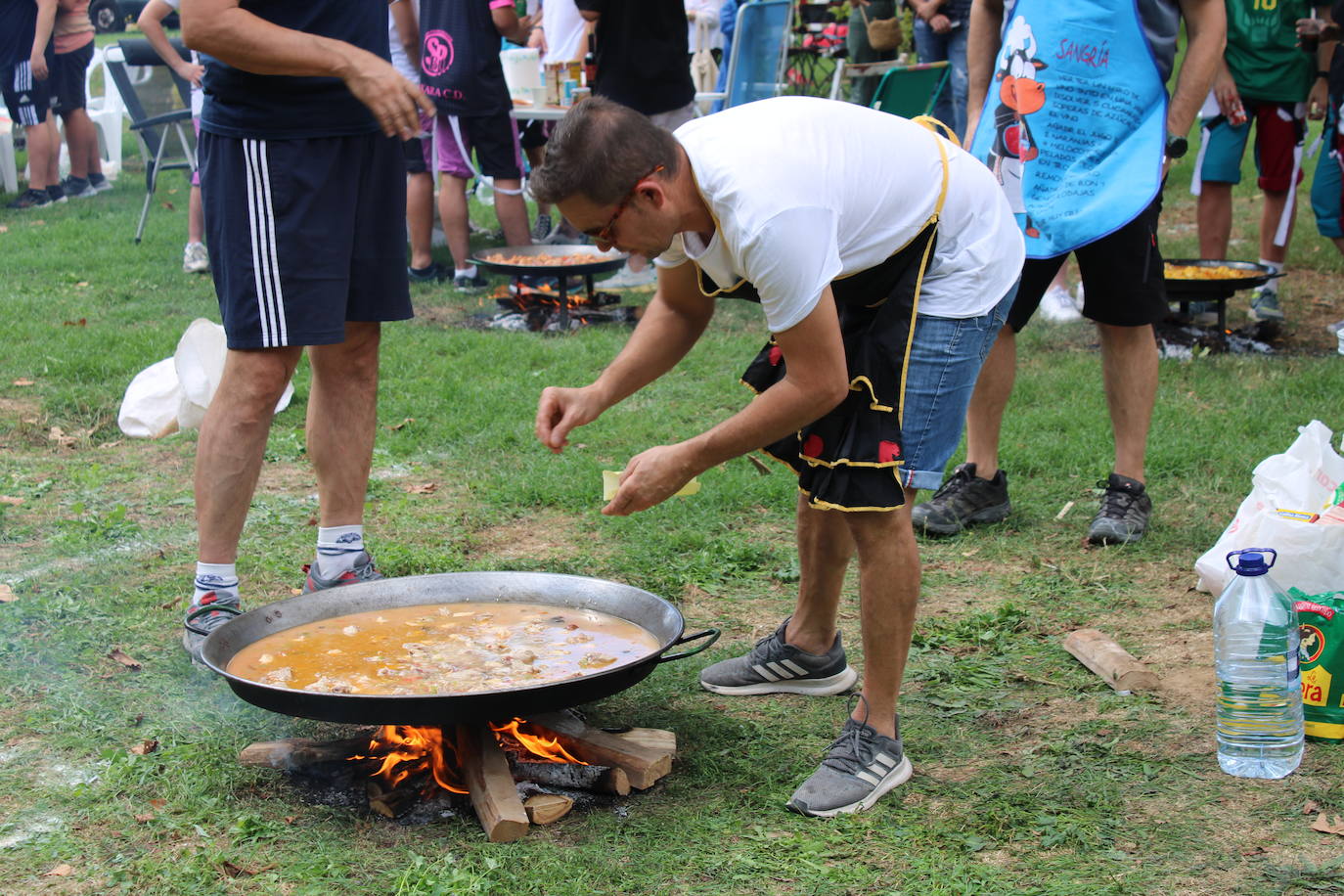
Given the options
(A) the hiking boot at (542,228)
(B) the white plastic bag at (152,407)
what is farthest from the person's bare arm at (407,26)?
(B) the white plastic bag at (152,407)

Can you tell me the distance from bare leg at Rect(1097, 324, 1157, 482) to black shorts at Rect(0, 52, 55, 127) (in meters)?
10.3

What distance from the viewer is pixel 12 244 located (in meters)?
10.0

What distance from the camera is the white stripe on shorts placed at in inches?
132

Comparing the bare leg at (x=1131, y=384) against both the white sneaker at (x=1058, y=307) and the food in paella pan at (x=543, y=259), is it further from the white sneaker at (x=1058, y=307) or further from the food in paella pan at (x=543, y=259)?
the food in paella pan at (x=543, y=259)

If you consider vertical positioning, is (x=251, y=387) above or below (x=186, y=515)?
above

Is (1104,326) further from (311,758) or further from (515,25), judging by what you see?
(515,25)

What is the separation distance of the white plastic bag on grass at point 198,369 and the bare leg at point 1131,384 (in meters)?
3.40

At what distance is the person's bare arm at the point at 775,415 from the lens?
8.14 feet

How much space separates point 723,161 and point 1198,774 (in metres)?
1.74

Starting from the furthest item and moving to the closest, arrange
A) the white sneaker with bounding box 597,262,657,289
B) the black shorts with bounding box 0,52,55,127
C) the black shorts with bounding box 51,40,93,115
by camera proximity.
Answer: the black shorts with bounding box 51,40,93,115, the black shorts with bounding box 0,52,55,127, the white sneaker with bounding box 597,262,657,289

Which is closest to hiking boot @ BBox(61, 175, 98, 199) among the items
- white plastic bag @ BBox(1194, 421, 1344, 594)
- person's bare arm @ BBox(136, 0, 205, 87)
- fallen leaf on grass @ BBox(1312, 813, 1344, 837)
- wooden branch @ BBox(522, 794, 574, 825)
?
person's bare arm @ BBox(136, 0, 205, 87)

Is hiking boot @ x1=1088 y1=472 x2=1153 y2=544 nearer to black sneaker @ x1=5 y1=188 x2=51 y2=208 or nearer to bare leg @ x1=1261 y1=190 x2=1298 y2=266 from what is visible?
bare leg @ x1=1261 y1=190 x2=1298 y2=266

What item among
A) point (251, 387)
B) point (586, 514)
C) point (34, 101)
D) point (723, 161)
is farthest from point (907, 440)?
point (34, 101)

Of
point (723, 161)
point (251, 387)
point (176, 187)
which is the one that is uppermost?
point (723, 161)
